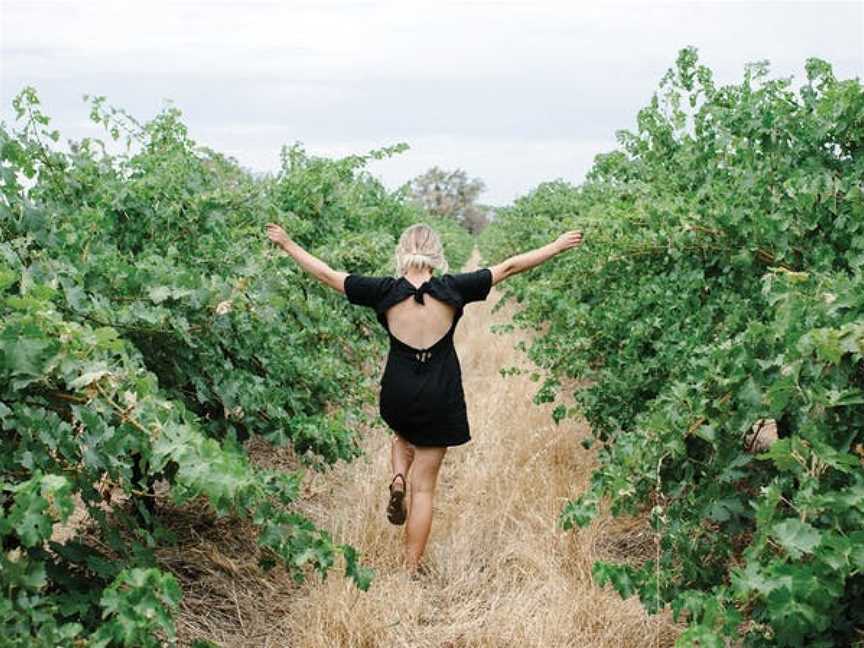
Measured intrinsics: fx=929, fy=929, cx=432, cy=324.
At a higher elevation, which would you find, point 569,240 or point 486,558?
point 569,240

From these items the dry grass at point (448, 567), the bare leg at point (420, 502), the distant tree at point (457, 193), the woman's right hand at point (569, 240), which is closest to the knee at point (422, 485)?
the bare leg at point (420, 502)

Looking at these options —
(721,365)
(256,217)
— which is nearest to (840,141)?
(721,365)

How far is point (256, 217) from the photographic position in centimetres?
488

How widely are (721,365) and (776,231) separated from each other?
1.12 meters

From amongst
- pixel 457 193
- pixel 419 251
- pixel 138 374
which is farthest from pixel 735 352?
pixel 457 193

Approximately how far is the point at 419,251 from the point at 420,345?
1.42 feet

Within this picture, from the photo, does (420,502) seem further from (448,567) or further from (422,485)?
(448,567)

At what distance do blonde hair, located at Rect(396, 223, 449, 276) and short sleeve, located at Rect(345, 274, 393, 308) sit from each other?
4.7 inches

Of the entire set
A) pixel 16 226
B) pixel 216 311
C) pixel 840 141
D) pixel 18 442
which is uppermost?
pixel 840 141

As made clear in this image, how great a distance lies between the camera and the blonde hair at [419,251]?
4.26 metres

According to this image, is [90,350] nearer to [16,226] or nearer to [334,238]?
[16,226]

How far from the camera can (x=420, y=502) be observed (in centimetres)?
427

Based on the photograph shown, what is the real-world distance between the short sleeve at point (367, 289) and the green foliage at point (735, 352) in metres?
0.99

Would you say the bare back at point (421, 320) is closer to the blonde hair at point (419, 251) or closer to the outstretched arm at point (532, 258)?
the blonde hair at point (419, 251)
